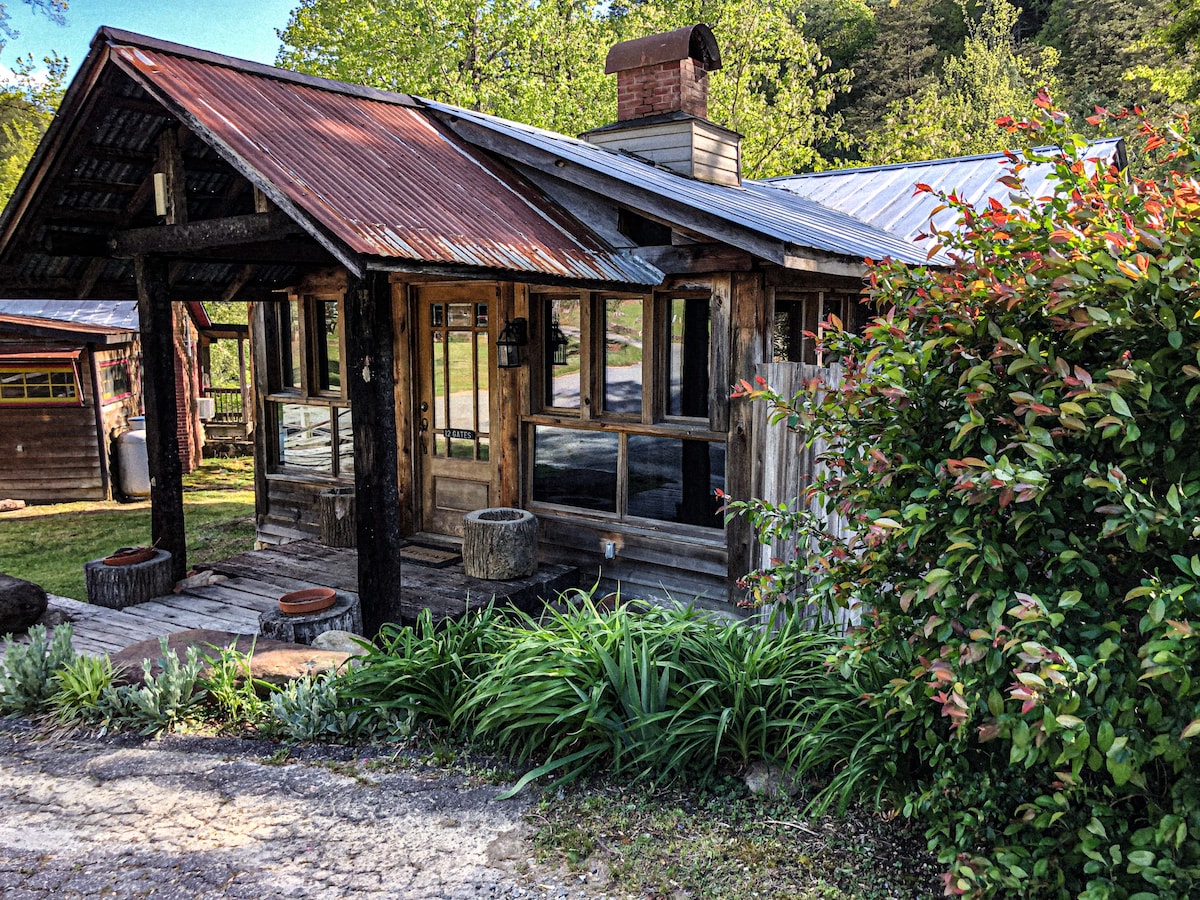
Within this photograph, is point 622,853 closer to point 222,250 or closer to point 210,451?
point 222,250

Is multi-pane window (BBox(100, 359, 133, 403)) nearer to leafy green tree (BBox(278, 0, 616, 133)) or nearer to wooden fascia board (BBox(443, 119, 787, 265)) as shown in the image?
leafy green tree (BBox(278, 0, 616, 133))

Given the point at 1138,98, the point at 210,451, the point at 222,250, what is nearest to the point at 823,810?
the point at 222,250

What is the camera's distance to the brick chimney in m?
9.85

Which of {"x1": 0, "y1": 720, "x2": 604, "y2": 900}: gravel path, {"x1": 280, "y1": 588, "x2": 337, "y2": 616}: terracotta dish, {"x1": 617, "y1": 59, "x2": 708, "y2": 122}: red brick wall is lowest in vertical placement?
{"x1": 0, "y1": 720, "x2": 604, "y2": 900}: gravel path

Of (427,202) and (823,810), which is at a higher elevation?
(427,202)

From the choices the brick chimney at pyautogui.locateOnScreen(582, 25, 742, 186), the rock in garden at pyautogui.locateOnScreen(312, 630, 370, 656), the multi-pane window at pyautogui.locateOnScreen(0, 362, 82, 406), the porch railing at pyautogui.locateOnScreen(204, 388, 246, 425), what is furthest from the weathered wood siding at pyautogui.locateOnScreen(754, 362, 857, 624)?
the porch railing at pyautogui.locateOnScreen(204, 388, 246, 425)

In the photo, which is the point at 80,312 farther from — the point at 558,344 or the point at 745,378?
the point at 745,378

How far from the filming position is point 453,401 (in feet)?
29.3

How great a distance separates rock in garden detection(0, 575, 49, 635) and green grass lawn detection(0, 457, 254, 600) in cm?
315

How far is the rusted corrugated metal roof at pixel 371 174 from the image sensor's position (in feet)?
18.7

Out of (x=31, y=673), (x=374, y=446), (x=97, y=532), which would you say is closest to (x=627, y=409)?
(x=374, y=446)

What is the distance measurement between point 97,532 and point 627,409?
29.5 feet

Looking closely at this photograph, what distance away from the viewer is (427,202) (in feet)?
22.1

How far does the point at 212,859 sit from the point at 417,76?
77.3ft
